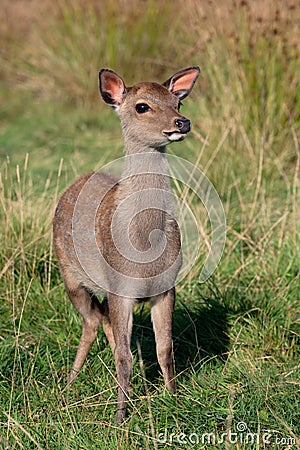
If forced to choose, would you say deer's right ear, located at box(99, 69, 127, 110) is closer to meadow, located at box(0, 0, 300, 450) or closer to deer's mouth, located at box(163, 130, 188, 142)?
deer's mouth, located at box(163, 130, 188, 142)

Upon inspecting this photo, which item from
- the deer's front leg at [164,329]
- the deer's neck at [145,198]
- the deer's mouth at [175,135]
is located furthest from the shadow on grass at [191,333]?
the deer's mouth at [175,135]

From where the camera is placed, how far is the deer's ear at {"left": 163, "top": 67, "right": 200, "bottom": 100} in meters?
4.14

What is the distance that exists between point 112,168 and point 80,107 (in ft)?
9.88

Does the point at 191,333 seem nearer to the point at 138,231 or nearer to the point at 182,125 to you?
the point at 138,231

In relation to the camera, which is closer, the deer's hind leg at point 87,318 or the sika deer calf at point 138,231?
the sika deer calf at point 138,231

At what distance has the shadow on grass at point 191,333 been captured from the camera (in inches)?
170

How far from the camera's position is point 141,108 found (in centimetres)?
385

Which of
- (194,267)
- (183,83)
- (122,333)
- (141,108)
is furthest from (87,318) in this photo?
(183,83)

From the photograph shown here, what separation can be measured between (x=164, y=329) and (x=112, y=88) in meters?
1.25

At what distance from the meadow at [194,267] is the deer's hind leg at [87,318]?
104 millimetres

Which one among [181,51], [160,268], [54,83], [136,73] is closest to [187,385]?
[160,268]

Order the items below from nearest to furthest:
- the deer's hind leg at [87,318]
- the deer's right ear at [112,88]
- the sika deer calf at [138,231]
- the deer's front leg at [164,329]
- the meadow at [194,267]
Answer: the meadow at [194,267] → the sika deer calf at [138,231] → the deer's front leg at [164,329] → the deer's right ear at [112,88] → the deer's hind leg at [87,318]

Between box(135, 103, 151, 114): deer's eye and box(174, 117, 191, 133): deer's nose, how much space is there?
0.73ft

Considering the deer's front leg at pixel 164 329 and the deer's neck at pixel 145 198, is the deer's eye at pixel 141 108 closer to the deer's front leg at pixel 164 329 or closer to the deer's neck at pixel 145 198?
the deer's neck at pixel 145 198
